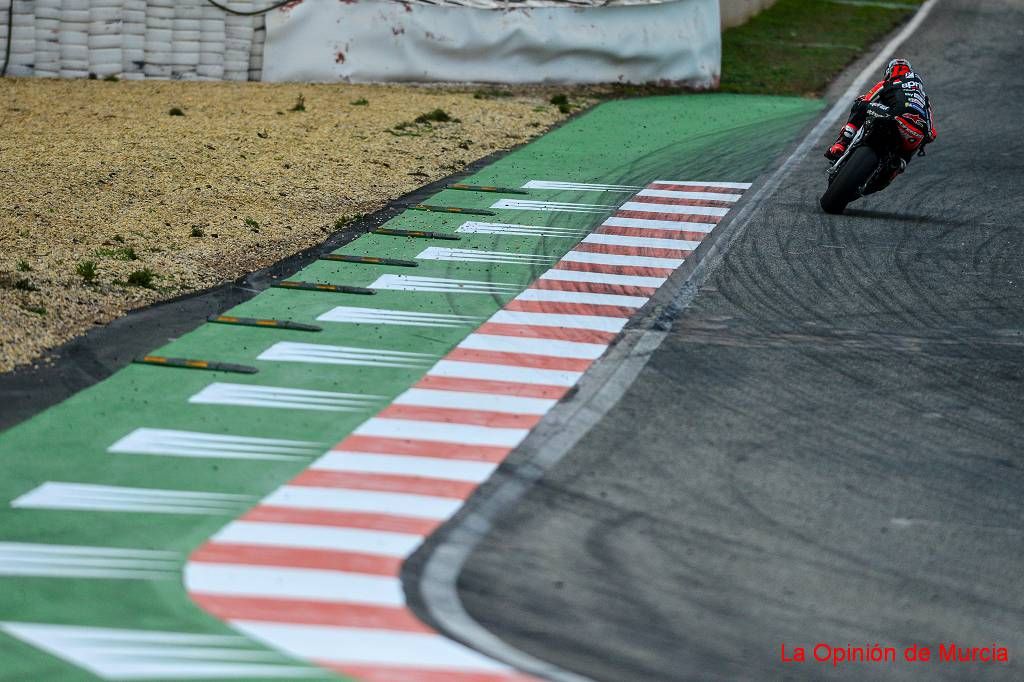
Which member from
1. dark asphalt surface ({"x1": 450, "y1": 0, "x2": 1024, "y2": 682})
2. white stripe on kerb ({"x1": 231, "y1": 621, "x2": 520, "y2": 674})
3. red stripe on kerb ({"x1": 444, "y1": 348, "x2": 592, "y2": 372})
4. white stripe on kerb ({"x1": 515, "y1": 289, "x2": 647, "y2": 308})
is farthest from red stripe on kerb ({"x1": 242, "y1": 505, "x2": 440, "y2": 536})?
white stripe on kerb ({"x1": 515, "y1": 289, "x2": 647, "y2": 308})

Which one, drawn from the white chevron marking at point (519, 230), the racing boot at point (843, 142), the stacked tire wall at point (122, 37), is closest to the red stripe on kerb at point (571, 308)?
the white chevron marking at point (519, 230)

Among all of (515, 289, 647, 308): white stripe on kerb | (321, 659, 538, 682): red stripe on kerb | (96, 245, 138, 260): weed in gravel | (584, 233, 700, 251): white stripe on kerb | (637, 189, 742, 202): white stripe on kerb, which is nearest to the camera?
(321, 659, 538, 682): red stripe on kerb

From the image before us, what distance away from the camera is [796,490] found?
7477 millimetres

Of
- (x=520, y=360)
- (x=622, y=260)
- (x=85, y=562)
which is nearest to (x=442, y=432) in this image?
(x=520, y=360)

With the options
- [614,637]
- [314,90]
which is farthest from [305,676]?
[314,90]

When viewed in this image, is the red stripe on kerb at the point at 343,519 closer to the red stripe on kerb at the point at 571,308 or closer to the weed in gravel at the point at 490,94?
the red stripe on kerb at the point at 571,308

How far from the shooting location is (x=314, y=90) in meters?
18.6

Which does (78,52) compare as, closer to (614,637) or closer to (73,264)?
(73,264)

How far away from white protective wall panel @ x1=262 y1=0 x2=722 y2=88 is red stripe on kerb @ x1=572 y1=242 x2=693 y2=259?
24.6ft

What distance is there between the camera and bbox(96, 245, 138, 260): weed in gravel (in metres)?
11.4

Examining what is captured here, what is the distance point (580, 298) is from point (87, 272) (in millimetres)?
3751

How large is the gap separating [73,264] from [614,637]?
6679mm

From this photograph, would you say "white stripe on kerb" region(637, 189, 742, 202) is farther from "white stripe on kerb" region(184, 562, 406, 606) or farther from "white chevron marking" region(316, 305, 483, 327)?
"white stripe on kerb" region(184, 562, 406, 606)

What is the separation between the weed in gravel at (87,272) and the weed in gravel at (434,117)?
689 cm
